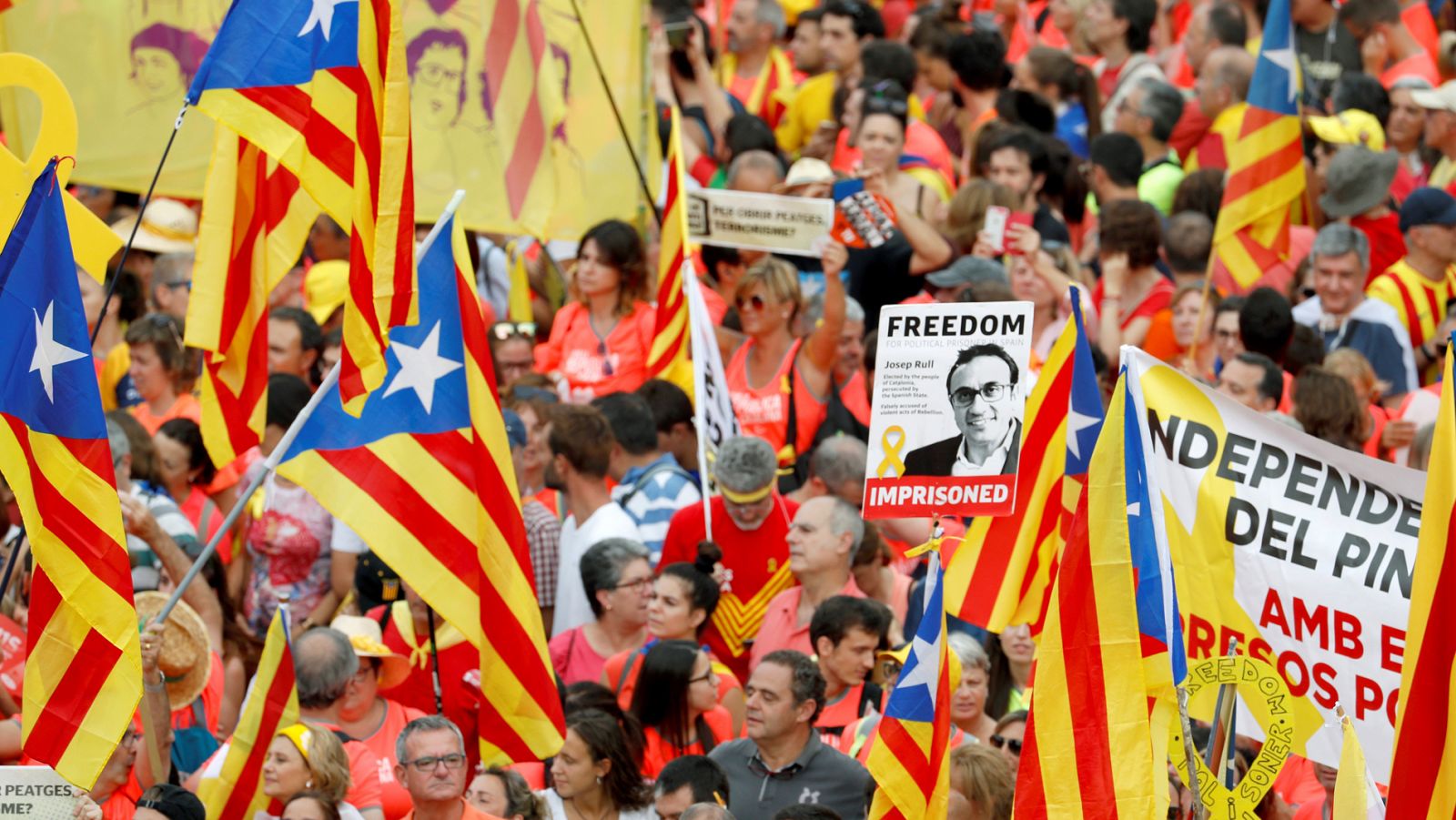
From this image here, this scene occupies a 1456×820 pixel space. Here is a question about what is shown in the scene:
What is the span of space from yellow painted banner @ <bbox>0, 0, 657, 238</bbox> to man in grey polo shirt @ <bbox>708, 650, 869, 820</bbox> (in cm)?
354

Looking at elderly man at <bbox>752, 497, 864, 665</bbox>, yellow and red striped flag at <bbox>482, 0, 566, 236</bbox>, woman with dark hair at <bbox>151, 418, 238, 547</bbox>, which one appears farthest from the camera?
yellow and red striped flag at <bbox>482, 0, 566, 236</bbox>

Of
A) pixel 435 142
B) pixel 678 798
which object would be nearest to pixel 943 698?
pixel 678 798

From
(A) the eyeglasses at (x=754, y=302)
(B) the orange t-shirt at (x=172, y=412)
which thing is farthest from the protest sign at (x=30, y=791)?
(A) the eyeglasses at (x=754, y=302)

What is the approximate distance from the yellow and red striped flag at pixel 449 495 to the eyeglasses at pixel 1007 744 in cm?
141

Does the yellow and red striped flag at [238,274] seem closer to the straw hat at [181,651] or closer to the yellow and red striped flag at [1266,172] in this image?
the straw hat at [181,651]

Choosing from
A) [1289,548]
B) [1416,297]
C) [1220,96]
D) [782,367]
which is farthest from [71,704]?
[1220,96]

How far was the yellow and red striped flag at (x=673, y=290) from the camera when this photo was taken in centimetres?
1055

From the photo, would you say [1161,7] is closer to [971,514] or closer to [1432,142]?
[1432,142]

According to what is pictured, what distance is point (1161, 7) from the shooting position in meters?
16.1

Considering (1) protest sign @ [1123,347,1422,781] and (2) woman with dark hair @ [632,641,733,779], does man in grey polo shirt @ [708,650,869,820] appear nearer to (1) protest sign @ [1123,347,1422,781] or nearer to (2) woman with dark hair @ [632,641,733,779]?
(2) woman with dark hair @ [632,641,733,779]

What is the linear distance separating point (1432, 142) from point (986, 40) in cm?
289

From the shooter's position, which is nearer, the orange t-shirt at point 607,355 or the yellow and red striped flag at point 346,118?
the yellow and red striped flag at point 346,118

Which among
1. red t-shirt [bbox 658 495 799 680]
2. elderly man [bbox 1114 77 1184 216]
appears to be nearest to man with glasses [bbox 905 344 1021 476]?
red t-shirt [bbox 658 495 799 680]

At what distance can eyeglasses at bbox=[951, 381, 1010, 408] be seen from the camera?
22.0 ft
